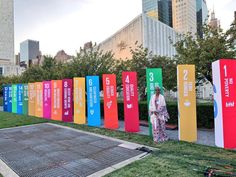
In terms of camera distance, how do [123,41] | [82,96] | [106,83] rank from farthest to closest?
[123,41] → [82,96] → [106,83]

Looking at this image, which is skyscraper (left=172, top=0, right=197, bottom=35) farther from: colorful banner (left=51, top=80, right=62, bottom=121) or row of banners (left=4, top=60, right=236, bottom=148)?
colorful banner (left=51, top=80, right=62, bottom=121)

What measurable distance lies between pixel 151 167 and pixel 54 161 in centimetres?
244

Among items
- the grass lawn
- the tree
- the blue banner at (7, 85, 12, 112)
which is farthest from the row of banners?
the tree

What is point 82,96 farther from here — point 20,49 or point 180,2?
point 20,49

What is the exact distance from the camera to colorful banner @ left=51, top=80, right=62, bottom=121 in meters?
13.4

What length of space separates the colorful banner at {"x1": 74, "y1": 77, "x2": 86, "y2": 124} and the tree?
5.17 meters

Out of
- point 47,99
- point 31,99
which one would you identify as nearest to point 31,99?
point 31,99

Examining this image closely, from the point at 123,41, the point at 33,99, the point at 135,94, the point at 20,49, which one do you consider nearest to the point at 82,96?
the point at 135,94

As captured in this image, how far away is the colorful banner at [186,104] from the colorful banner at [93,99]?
4.64 meters

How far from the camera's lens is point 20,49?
6407 inches

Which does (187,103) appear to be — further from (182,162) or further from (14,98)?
(14,98)

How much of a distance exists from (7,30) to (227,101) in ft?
433

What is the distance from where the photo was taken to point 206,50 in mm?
10742

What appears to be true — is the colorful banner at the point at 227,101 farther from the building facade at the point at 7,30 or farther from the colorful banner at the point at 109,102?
the building facade at the point at 7,30
